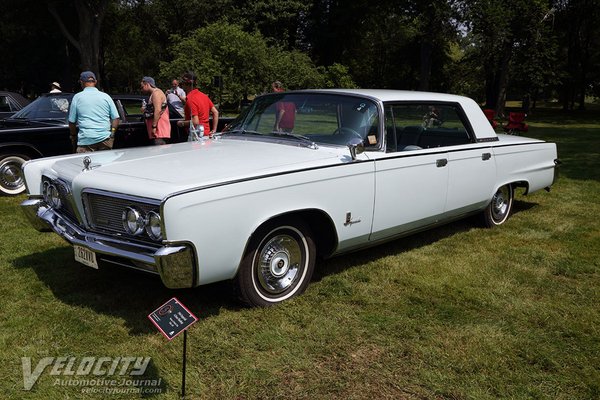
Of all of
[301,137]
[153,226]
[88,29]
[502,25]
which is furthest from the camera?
[502,25]

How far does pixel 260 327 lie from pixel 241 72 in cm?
1953

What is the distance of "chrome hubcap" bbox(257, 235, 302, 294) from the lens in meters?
3.59

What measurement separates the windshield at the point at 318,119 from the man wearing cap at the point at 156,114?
2.65 meters

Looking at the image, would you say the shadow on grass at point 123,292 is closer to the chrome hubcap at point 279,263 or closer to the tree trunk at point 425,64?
the chrome hubcap at point 279,263

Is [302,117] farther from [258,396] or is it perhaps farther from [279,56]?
[279,56]

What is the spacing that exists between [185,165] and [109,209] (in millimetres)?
582

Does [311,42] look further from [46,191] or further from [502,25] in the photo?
[46,191]

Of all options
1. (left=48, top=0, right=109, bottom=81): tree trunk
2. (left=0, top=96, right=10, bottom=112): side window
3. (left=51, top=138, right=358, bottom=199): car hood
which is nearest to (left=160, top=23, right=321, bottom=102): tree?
(left=48, top=0, right=109, bottom=81): tree trunk

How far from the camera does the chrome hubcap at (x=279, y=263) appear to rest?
359 centimetres

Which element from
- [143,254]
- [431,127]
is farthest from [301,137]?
[143,254]

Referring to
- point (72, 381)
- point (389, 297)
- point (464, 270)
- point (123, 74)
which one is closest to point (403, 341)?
point (389, 297)

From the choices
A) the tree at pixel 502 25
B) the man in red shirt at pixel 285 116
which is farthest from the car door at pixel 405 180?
the tree at pixel 502 25

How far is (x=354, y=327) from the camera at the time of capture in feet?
11.3

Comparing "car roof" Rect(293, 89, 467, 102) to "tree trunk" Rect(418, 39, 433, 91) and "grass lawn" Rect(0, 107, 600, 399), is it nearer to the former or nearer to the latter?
"grass lawn" Rect(0, 107, 600, 399)
